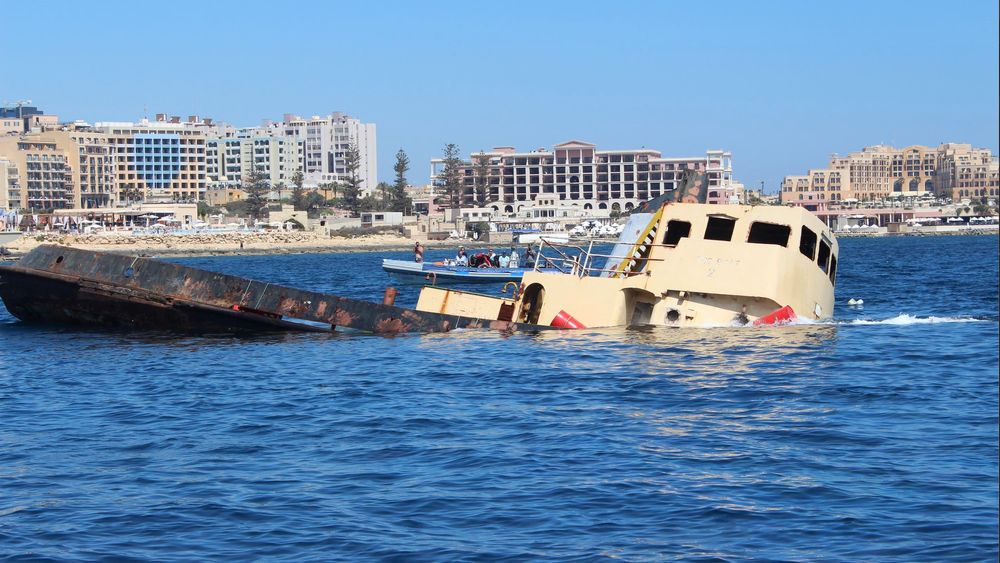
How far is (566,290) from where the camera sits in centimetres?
2733

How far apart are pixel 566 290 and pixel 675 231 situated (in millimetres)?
2720

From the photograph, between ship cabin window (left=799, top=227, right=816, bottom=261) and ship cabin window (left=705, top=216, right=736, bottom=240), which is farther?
ship cabin window (left=799, top=227, right=816, bottom=261)

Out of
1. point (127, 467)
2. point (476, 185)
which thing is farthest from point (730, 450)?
point (476, 185)

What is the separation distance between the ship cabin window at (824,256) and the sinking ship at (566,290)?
3cm

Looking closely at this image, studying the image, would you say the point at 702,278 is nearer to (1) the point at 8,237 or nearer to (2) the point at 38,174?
(1) the point at 8,237

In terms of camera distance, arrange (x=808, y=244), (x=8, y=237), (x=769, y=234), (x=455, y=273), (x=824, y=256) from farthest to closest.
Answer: (x=8, y=237), (x=455, y=273), (x=824, y=256), (x=808, y=244), (x=769, y=234)

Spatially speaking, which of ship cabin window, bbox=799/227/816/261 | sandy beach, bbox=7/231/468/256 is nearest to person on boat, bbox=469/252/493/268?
ship cabin window, bbox=799/227/816/261

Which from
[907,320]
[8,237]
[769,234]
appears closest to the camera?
[769,234]

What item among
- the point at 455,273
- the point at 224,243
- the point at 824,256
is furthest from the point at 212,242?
the point at 824,256

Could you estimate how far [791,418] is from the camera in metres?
17.0

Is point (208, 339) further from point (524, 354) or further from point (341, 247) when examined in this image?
point (341, 247)

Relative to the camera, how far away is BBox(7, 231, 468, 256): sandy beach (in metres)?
130

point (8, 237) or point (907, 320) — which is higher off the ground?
point (8, 237)

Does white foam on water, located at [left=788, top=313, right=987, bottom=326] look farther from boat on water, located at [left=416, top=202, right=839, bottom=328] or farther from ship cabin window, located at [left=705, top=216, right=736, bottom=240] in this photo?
ship cabin window, located at [left=705, top=216, right=736, bottom=240]
